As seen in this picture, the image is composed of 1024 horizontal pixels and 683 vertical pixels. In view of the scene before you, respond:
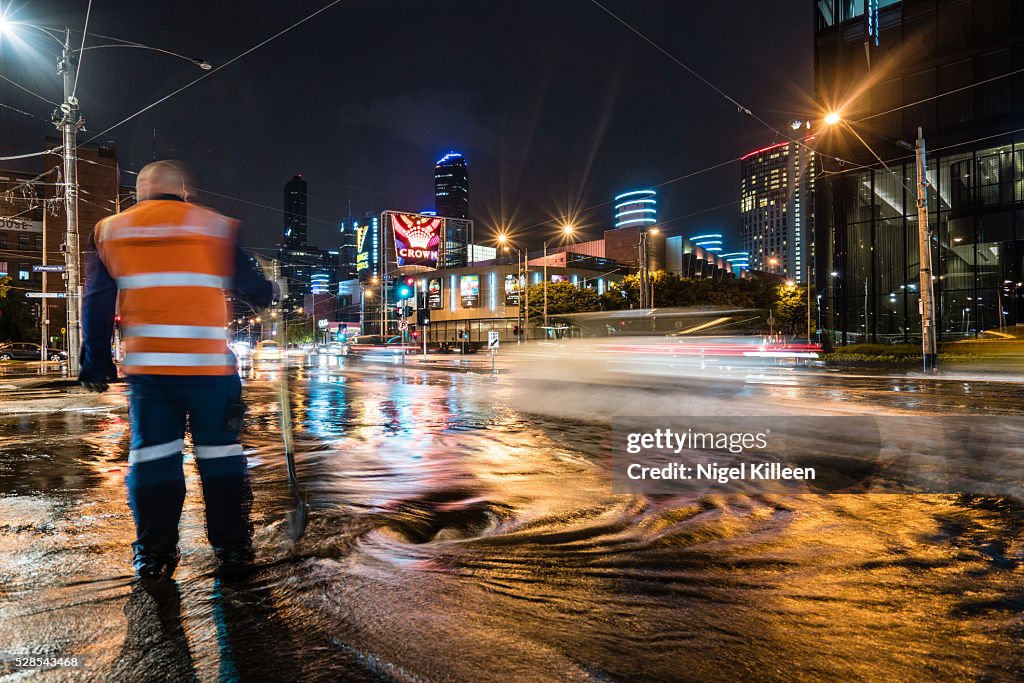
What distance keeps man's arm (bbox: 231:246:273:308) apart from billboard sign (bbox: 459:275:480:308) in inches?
3171

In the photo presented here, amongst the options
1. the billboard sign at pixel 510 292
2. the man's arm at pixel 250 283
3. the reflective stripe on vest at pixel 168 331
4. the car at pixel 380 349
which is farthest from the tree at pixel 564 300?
the reflective stripe on vest at pixel 168 331

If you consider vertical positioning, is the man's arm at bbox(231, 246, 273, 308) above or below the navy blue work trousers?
above

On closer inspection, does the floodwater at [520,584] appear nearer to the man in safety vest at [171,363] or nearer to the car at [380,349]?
the man in safety vest at [171,363]

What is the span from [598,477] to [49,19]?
2161 centimetres

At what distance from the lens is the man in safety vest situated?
10.1 feet

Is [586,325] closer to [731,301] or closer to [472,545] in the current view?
[472,545]

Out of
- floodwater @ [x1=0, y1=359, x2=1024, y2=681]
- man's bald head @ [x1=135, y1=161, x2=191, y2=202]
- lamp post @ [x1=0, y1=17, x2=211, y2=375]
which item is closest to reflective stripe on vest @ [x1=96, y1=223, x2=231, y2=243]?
man's bald head @ [x1=135, y1=161, x2=191, y2=202]

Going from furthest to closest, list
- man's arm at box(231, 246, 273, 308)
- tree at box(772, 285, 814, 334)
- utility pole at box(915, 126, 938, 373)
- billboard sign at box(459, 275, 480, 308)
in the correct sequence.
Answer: billboard sign at box(459, 275, 480, 308), tree at box(772, 285, 814, 334), utility pole at box(915, 126, 938, 373), man's arm at box(231, 246, 273, 308)

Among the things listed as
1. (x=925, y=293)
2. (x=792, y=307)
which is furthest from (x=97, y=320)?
(x=792, y=307)

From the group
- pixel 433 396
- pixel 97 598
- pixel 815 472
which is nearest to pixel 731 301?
pixel 433 396

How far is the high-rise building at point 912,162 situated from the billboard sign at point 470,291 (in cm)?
4995

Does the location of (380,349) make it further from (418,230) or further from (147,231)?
(147,231)

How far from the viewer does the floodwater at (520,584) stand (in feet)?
7.47

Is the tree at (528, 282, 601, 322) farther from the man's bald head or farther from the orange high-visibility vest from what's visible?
the orange high-visibility vest
